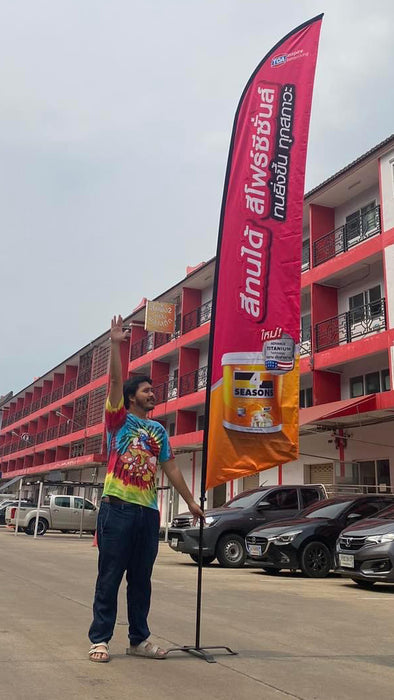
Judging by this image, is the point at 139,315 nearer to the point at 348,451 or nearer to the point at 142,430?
the point at 348,451

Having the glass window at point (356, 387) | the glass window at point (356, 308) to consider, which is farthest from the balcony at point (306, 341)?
the glass window at point (356, 387)

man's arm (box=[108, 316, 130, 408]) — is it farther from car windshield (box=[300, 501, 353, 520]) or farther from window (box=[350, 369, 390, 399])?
window (box=[350, 369, 390, 399])

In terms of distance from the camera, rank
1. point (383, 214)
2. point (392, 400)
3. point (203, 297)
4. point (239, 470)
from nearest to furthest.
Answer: point (239, 470) < point (392, 400) < point (383, 214) < point (203, 297)

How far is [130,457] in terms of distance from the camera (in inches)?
179

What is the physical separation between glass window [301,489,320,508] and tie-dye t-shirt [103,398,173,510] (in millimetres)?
10900

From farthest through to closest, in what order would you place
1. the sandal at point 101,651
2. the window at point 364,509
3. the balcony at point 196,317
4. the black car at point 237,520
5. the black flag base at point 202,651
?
the balcony at point 196,317 < the black car at point 237,520 < the window at point 364,509 < the black flag base at point 202,651 < the sandal at point 101,651

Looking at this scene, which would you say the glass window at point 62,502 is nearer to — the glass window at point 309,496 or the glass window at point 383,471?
the glass window at point 383,471

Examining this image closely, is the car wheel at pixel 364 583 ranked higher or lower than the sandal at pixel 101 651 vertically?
higher

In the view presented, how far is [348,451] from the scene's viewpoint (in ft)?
69.9

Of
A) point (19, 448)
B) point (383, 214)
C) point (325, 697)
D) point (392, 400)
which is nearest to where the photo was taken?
point (325, 697)

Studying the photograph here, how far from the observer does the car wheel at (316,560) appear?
12.1 metres

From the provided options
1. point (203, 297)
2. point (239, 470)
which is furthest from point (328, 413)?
point (203, 297)

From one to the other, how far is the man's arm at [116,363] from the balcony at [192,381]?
86.6 feet

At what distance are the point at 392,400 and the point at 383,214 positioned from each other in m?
6.52
